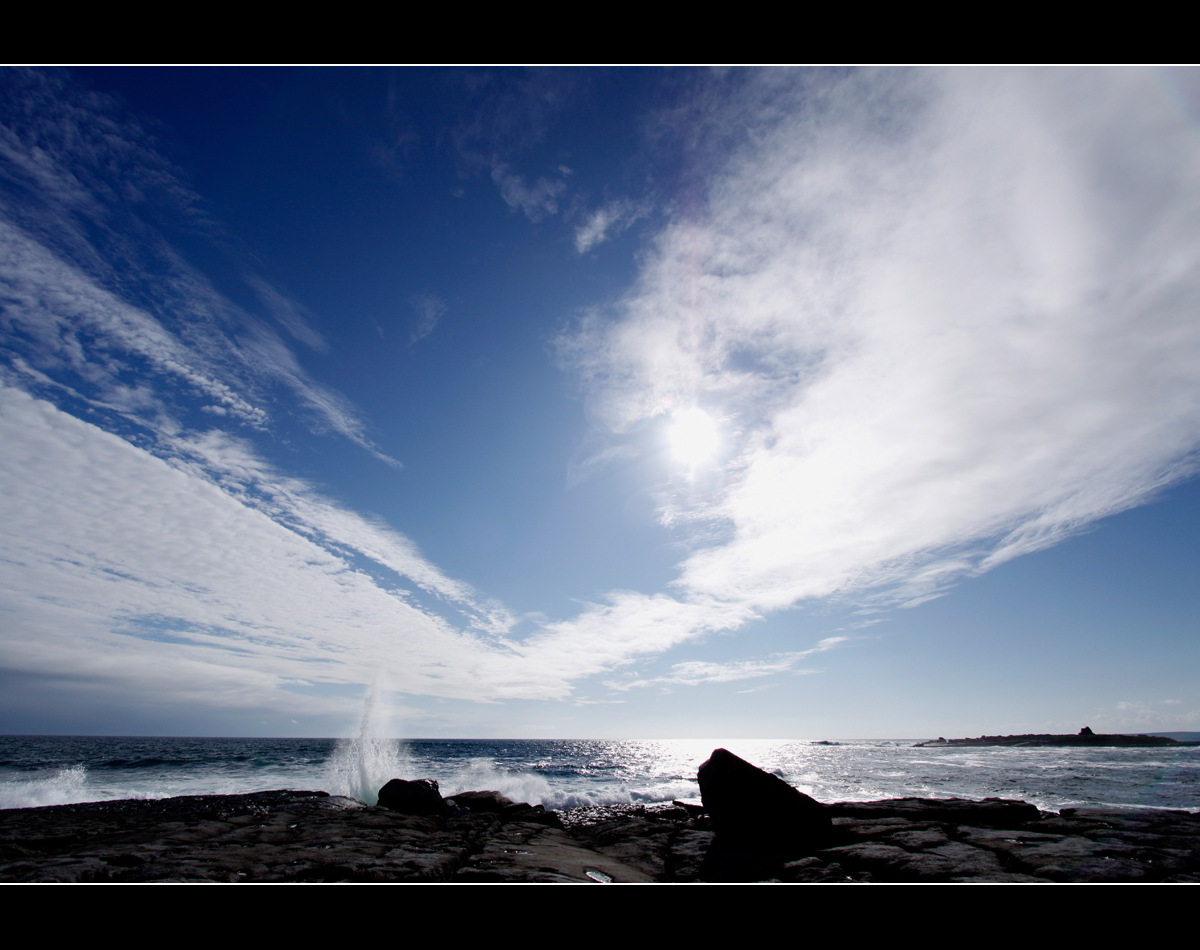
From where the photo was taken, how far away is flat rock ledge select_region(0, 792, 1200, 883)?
6.45 meters

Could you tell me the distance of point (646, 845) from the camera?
32.2ft

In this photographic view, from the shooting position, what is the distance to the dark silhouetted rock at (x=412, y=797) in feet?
45.8

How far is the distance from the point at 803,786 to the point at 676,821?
18994mm

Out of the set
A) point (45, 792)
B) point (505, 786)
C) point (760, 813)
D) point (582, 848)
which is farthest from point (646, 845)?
point (45, 792)

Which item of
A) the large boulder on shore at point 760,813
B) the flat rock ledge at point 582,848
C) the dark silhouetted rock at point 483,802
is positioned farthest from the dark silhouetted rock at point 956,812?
the dark silhouetted rock at point 483,802

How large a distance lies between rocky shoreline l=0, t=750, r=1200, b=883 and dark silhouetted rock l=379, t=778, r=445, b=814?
1.48 m

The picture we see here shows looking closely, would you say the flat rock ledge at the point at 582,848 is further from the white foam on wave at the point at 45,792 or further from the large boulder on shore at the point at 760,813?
the white foam on wave at the point at 45,792
